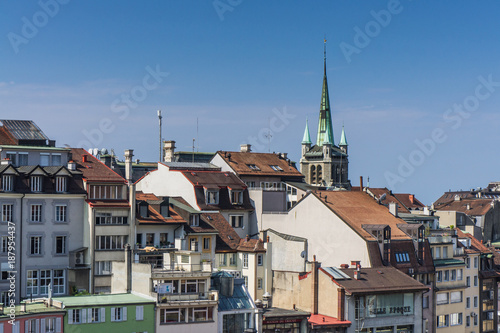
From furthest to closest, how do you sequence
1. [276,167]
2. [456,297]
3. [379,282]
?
[276,167] < [456,297] < [379,282]

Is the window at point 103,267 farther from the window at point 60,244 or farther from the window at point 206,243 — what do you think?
the window at point 206,243

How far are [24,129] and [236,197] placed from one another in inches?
1124

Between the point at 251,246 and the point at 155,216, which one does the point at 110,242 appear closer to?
the point at 155,216

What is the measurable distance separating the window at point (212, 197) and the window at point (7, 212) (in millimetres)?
28743

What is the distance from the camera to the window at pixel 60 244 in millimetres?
88938

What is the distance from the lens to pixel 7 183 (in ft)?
282

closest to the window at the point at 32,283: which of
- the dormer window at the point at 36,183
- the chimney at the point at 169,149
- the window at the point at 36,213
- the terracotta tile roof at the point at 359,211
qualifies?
the window at the point at 36,213

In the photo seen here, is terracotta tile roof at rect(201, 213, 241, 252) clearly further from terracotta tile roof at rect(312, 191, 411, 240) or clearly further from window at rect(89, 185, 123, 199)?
window at rect(89, 185, 123, 199)

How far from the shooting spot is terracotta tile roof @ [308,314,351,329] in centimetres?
9019

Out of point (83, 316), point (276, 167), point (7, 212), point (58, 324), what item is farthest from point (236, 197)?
point (58, 324)

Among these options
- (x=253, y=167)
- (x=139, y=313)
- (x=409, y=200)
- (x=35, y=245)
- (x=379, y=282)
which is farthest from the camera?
(x=409, y=200)

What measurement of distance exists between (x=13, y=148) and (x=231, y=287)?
2344cm

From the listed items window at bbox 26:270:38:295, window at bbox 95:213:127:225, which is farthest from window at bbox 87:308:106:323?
window at bbox 95:213:127:225

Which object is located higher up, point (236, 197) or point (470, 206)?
point (236, 197)
